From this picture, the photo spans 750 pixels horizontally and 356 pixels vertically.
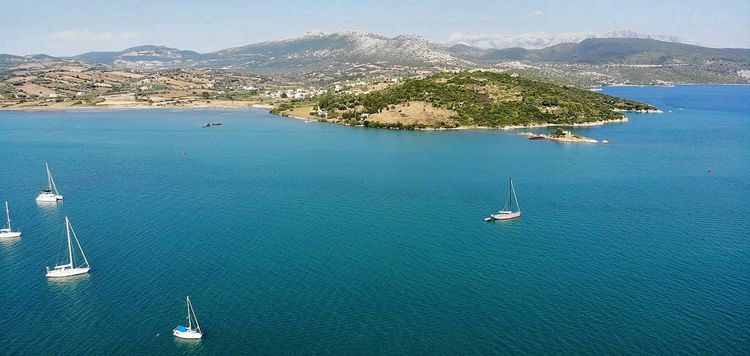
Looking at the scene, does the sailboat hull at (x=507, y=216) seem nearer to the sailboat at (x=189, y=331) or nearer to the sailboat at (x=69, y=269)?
the sailboat at (x=189, y=331)

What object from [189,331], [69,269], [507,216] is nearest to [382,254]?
[507,216]

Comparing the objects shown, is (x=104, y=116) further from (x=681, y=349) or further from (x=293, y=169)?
(x=681, y=349)

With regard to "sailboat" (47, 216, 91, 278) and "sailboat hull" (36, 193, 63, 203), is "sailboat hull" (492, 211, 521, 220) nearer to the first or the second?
"sailboat" (47, 216, 91, 278)

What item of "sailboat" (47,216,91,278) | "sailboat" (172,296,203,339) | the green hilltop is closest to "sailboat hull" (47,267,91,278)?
"sailboat" (47,216,91,278)

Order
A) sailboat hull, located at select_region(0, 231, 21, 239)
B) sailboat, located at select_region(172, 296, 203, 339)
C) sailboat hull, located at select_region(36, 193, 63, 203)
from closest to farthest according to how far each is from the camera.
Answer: sailboat, located at select_region(172, 296, 203, 339) → sailboat hull, located at select_region(0, 231, 21, 239) → sailboat hull, located at select_region(36, 193, 63, 203)

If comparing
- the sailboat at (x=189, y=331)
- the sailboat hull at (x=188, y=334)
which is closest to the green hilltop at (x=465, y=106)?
the sailboat at (x=189, y=331)

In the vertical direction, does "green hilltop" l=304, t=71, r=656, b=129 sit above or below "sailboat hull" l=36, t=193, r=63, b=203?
above

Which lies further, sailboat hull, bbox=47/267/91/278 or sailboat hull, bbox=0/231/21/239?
sailboat hull, bbox=0/231/21/239
